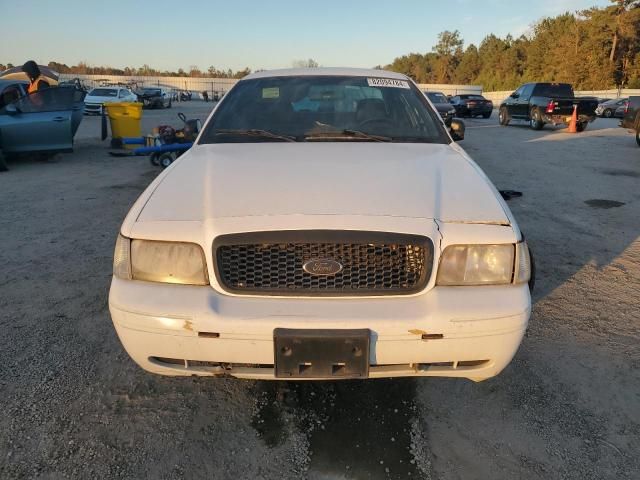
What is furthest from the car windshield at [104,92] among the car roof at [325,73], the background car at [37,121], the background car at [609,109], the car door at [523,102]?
the background car at [609,109]

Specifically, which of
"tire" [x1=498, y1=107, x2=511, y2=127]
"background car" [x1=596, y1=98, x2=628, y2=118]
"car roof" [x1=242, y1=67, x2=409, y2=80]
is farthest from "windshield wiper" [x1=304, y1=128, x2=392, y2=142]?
"background car" [x1=596, y1=98, x2=628, y2=118]

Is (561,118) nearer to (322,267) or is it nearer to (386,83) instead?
(386,83)

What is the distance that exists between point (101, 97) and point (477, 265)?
28.5 meters

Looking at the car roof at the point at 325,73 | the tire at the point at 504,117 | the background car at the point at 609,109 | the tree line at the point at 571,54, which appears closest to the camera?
the car roof at the point at 325,73

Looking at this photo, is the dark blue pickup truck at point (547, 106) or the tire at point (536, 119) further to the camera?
the tire at point (536, 119)

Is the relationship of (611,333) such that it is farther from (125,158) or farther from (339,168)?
(125,158)

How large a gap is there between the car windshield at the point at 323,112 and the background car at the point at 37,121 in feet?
21.7

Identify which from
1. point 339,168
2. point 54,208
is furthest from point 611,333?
point 54,208

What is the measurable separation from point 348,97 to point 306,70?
0.65 m

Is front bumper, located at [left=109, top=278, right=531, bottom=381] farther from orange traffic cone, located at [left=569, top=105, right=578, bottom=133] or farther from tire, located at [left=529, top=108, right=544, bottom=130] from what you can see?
tire, located at [left=529, top=108, right=544, bottom=130]

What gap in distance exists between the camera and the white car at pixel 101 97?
2534 cm

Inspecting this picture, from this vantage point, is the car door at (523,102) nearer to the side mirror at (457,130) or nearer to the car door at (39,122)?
the car door at (39,122)

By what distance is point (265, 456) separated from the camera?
1988 mm

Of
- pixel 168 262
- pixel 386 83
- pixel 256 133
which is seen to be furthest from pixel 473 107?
pixel 168 262
